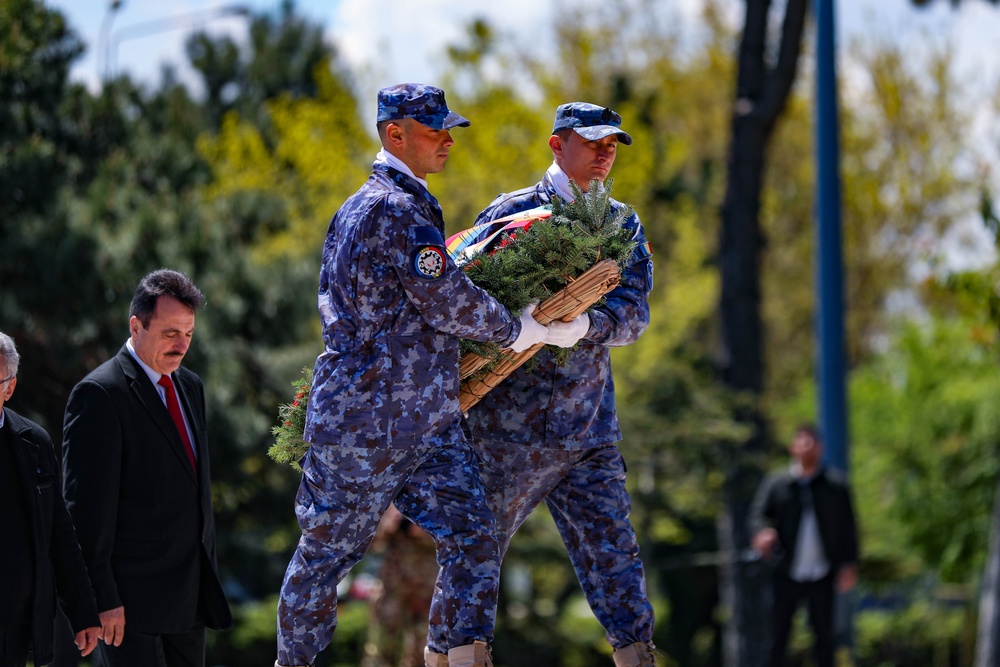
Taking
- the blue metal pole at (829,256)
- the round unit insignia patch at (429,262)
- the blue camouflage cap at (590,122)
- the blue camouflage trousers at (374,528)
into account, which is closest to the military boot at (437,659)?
the blue camouflage trousers at (374,528)

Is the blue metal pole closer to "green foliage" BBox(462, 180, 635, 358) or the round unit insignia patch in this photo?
"green foliage" BBox(462, 180, 635, 358)

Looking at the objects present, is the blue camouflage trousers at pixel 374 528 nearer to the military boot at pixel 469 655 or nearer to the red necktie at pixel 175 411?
the military boot at pixel 469 655

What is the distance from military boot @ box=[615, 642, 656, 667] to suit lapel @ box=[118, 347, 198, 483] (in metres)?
1.66

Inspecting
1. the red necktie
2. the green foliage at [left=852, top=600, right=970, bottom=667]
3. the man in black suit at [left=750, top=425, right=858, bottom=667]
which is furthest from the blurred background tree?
the red necktie

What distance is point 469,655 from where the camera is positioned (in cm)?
450

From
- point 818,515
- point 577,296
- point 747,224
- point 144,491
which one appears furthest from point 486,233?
point 747,224

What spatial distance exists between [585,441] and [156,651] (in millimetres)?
1716

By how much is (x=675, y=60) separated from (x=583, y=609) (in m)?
11.7

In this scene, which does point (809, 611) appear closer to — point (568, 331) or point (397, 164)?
point (568, 331)

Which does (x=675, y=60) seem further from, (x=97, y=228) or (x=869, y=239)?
(x=97, y=228)

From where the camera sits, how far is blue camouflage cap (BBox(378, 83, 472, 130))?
468 centimetres

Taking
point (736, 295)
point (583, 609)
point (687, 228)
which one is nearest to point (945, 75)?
point (687, 228)

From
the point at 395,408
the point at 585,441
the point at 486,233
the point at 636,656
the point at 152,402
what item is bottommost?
the point at 636,656

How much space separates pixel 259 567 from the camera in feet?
45.5
